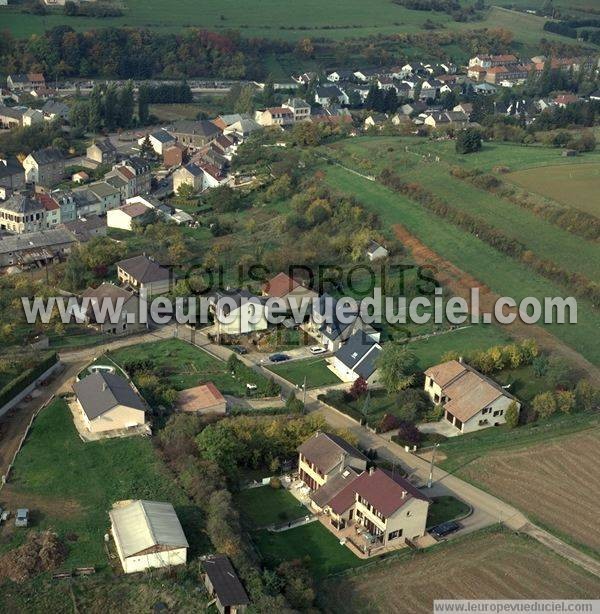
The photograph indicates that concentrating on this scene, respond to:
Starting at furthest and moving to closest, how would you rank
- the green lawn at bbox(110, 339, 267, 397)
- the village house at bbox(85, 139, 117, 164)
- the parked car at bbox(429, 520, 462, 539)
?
1. the village house at bbox(85, 139, 117, 164)
2. the green lawn at bbox(110, 339, 267, 397)
3. the parked car at bbox(429, 520, 462, 539)

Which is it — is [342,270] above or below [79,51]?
below

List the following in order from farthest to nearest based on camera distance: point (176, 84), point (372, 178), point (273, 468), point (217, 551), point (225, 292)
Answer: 1. point (176, 84)
2. point (372, 178)
3. point (225, 292)
4. point (273, 468)
5. point (217, 551)

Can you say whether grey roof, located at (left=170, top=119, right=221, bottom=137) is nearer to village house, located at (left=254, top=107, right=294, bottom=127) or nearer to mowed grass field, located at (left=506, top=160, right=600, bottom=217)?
village house, located at (left=254, top=107, right=294, bottom=127)

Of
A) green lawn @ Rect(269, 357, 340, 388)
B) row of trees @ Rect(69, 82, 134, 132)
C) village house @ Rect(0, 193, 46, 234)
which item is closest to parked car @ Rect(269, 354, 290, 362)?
green lawn @ Rect(269, 357, 340, 388)

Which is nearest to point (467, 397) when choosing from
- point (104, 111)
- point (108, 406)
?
point (108, 406)

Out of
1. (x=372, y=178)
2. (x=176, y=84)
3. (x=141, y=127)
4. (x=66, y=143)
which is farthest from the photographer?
(x=176, y=84)

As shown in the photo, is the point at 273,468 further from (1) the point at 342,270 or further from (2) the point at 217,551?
(1) the point at 342,270

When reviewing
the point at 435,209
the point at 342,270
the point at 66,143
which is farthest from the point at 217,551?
the point at 66,143
